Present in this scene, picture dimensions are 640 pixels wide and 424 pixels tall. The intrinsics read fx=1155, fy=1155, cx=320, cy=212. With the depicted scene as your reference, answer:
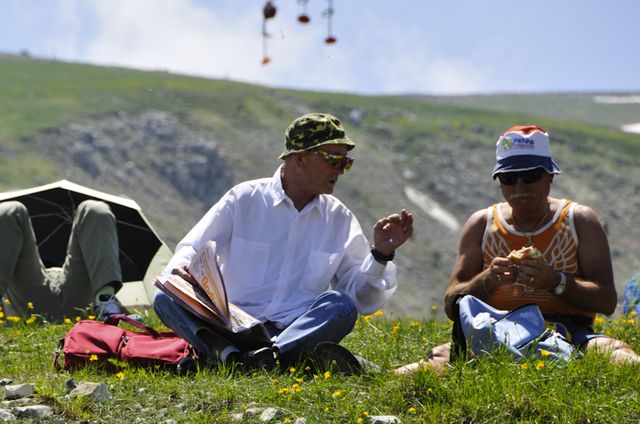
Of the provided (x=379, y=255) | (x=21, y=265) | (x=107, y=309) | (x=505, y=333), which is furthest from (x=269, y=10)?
(x=21, y=265)

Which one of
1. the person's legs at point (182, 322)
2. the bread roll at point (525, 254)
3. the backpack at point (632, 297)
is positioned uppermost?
the bread roll at point (525, 254)

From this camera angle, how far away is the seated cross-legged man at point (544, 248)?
770cm

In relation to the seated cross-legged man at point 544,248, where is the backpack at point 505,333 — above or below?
below

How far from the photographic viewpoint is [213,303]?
7.91 m

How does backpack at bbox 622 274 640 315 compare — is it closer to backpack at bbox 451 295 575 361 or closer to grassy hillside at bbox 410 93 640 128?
backpack at bbox 451 295 575 361

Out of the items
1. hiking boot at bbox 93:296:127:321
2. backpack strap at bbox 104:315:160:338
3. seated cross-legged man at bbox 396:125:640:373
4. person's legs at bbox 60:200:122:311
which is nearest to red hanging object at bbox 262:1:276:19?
seated cross-legged man at bbox 396:125:640:373

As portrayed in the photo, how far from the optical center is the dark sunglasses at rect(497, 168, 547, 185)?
25.8 ft

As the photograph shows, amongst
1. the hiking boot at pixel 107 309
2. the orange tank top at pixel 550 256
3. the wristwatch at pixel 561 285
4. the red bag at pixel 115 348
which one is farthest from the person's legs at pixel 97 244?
the wristwatch at pixel 561 285

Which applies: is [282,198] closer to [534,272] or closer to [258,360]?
[258,360]

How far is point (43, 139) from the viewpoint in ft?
301

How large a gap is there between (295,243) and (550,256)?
1.88m

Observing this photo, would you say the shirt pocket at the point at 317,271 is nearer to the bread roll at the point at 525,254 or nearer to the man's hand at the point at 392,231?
the man's hand at the point at 392,231

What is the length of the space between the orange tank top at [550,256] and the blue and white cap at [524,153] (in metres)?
0.38

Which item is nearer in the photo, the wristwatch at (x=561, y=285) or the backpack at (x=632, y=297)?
the wristwatch at (x=561, y=285)
